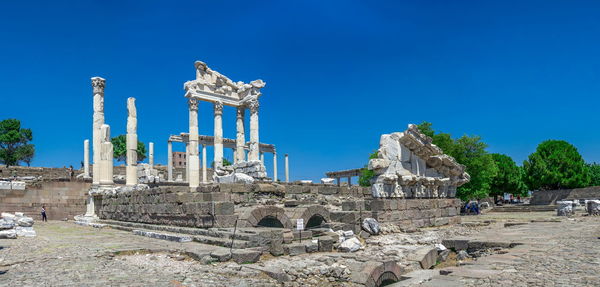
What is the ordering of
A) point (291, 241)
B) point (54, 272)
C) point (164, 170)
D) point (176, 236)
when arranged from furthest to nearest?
point (164, 170) < point (176, 236) < point (291, 241) < point (54, 272)

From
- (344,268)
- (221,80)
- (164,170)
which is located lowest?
(344,268)

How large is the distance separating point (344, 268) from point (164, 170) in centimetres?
4794

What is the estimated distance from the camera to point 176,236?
12.2m

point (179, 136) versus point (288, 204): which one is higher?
point (179, 136)

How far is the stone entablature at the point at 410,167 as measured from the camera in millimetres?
14648

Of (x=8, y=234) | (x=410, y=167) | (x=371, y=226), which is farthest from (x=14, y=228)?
(x=410, y=167)

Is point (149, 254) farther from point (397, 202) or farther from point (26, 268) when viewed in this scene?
point (397, 202)

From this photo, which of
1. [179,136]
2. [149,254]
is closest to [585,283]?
[149,254]

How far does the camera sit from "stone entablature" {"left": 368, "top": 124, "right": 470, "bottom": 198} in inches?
577

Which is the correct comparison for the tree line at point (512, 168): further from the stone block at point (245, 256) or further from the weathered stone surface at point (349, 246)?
the stone block at point (245, 256)

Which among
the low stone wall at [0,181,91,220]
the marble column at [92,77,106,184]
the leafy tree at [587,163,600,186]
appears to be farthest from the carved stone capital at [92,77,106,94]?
the leafy tree at [587,163,600,186]

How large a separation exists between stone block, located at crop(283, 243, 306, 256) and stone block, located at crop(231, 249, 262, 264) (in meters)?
0.90

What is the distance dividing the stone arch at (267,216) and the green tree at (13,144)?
58.2m

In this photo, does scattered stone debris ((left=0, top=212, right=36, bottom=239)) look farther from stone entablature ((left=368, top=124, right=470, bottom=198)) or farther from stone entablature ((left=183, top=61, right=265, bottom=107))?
stone entablature ((left=183, top=61, right=265, bottom=107))
